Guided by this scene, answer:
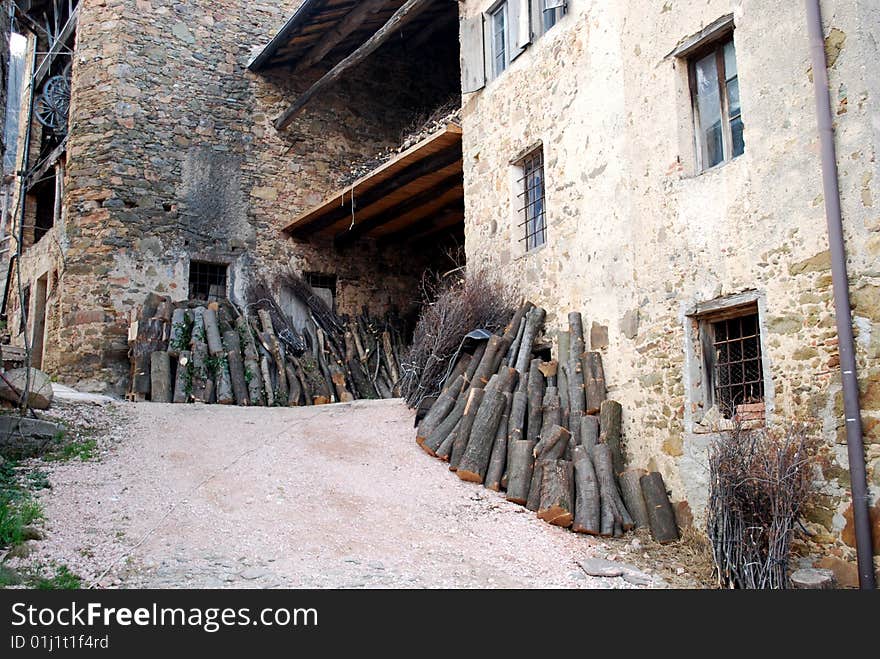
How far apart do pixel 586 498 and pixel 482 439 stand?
127 centimetres

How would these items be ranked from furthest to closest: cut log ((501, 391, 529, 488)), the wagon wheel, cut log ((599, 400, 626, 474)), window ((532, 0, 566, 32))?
the wagon wheel
window ((532, 0, 566, 32))
cut log ((501, 391, 529, 488))
cut log ((599, 400, 626, 474))

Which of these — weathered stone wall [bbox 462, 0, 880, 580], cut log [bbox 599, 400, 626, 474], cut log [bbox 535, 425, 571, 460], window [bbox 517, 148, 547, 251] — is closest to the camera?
weathered stone wall [bbox 462, 0, 880, 580]

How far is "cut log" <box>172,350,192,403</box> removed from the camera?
1166 cm

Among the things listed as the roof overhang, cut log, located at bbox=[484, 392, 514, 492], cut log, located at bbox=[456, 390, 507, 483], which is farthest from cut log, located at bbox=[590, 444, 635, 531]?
the roof overhang

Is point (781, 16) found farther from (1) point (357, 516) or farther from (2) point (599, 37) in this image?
(1) point (357, 516)

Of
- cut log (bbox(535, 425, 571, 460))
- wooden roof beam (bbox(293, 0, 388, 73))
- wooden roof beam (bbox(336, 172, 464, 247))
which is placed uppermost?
wooden roof beam (bbox(293, 0, 388, 73))

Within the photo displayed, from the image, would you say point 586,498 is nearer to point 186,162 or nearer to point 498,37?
point 498,37

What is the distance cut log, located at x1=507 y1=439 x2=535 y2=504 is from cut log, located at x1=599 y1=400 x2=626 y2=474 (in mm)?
715

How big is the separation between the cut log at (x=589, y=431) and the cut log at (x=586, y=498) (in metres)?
0.18

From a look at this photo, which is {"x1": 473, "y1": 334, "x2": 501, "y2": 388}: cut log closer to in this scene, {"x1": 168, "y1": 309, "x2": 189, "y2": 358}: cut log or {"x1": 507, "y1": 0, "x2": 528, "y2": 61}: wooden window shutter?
{"x1": 507, "y1": 0, "x2": 528, "y2": 61}: wooden window shutter

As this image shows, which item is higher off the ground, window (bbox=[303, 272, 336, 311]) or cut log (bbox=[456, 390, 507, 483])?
window (bbox=[303, 272, 336, 311])

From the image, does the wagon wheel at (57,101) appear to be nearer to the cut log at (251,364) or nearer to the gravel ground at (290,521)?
the cut log at (251,364)

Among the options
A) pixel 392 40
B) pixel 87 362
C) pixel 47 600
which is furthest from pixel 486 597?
pixel 392 40

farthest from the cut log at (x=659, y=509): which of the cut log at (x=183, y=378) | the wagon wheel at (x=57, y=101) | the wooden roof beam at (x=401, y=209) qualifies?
the wagon wheel at (x=57, y=101)
